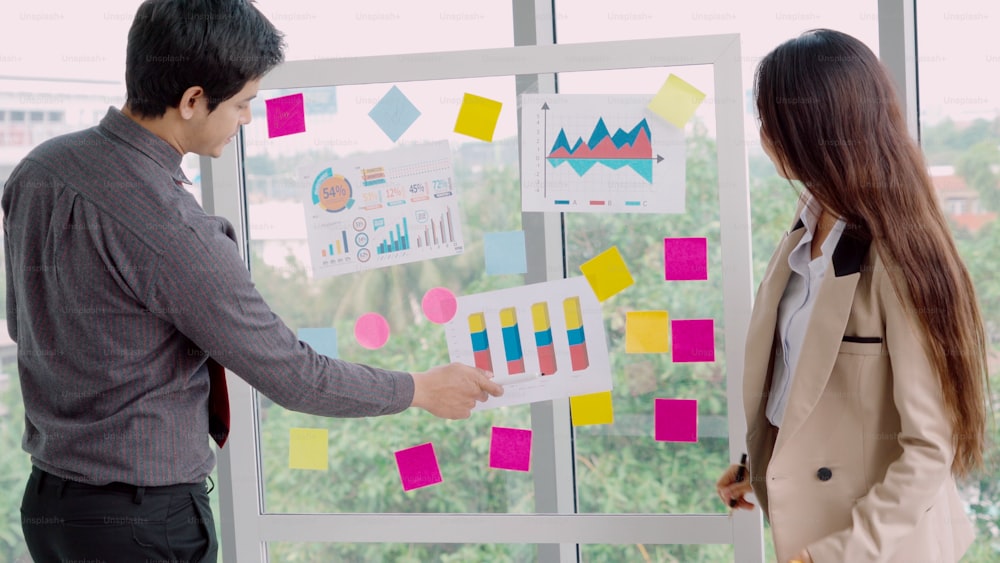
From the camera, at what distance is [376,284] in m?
1.90

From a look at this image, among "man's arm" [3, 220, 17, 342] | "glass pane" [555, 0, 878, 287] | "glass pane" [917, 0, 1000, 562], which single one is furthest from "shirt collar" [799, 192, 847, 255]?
"man's arm" [3, 220, 17, 342]

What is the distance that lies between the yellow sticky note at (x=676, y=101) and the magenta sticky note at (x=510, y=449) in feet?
2.42

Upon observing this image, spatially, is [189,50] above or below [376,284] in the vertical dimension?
above

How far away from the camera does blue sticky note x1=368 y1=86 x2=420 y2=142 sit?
1.86 m

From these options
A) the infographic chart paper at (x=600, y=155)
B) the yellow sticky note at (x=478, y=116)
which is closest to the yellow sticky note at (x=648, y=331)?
the infographic chart paper at (x=600, y=155)

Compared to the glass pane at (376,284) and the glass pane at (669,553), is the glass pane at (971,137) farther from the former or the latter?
the glass pane at (376,284)

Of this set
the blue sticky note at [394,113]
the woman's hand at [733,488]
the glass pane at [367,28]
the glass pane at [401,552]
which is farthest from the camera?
the glass pane at [367,28]

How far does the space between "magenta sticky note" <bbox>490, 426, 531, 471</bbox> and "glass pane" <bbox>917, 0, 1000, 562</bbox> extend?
102 cm

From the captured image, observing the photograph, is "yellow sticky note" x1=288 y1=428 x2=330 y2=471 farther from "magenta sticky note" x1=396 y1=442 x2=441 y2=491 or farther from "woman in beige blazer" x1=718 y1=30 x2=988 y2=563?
"woman in beige blazer" x1=718 y1=30 x2=988 y2=563

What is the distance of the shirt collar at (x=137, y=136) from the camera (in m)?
1.29

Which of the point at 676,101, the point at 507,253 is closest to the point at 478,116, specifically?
the point at 507,253

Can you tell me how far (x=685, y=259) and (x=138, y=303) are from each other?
42.3 inches

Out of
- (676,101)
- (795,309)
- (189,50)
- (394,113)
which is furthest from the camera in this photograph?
(394,113)

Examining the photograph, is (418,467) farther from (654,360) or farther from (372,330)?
(654,360)
